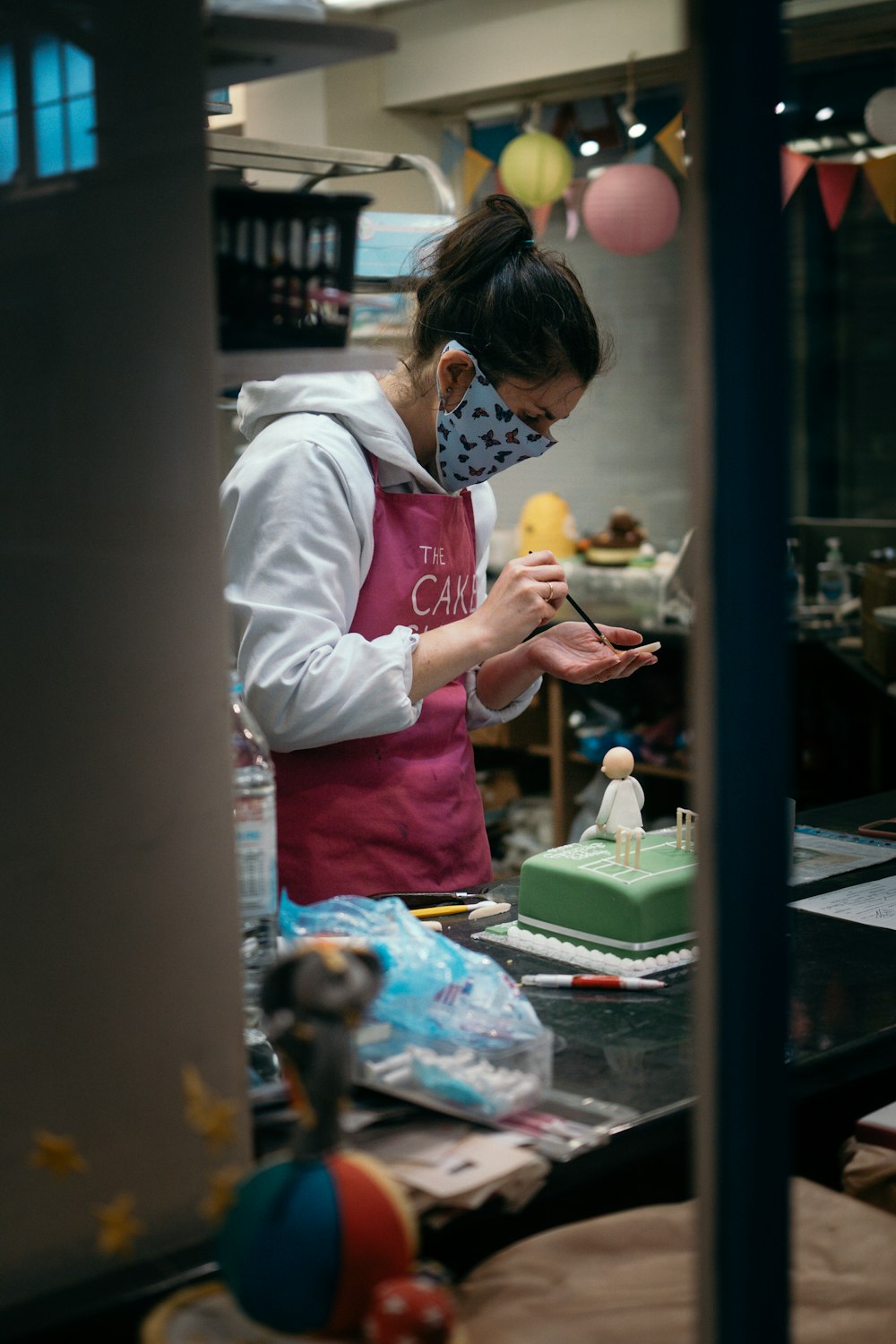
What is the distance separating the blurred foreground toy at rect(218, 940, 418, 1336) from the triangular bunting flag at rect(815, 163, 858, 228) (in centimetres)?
427

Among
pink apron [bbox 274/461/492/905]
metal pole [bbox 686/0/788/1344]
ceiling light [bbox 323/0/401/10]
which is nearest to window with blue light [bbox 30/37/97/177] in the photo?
metal pole [bbox 686/0/788/1344]

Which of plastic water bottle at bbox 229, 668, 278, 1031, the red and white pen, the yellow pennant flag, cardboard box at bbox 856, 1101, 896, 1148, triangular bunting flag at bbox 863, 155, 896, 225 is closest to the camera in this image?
plastic water bottle at bbox 229, 668, 278, 1031

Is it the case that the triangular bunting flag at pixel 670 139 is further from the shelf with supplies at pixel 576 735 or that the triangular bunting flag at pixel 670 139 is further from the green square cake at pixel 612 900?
the green square cake at pixel 612 900

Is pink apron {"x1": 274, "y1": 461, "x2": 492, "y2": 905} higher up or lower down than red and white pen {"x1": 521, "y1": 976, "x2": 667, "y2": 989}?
higher up

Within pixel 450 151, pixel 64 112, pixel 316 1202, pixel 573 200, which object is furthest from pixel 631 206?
pixel 316 1202

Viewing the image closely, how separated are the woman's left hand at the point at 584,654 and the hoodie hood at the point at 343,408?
379mm

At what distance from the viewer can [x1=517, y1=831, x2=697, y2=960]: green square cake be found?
164 centimetres

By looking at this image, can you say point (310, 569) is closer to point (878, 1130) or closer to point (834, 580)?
point (878, 1130)

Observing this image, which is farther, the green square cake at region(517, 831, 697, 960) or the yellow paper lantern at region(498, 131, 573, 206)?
the yellow paper lantern at region(498, 131, 573, 206)

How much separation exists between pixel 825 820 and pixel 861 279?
3375 mm

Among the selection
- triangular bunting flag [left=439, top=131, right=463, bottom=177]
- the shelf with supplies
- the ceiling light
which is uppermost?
the ceiling light

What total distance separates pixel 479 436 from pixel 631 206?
8.55 feet

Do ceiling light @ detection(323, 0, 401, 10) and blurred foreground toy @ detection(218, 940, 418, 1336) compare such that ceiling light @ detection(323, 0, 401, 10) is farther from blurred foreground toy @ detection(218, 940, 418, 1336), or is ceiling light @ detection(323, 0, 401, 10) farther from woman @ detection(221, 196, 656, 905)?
blurred foreground toy @ detection(218, 940, 418, 1336)

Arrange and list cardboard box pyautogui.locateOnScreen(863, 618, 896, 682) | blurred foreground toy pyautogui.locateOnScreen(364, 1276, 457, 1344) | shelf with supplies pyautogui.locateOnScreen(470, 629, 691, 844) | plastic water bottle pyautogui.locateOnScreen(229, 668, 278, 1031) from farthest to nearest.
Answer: shelf with supplies pyautogui.locateOnScreen(470, 629, 691, 844)
cardboard box pyautogui.locateOnScreen(863, 618, 896, 682)
plastic water bottle pyautogui.locateOnScreen(229, 668, 278, 1031)
blurred foreground toy pyautogui.locateOnScreen(364, 1276, 457, 1344)
